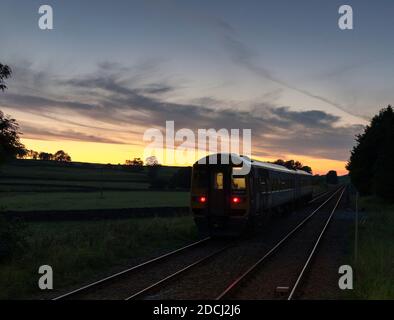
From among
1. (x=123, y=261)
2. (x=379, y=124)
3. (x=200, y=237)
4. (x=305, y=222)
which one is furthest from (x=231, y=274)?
(x=379, y=124)

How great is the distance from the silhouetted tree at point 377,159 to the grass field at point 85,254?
78.6ft

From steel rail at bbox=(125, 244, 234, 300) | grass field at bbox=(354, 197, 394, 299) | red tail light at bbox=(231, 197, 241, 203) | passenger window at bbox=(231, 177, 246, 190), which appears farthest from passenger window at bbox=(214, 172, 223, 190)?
grass field at bbox=(354, 197, 394, 299)

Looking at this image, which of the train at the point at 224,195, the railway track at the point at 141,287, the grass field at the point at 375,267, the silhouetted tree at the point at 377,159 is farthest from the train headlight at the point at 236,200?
the silhouetted tree at the point at 377,159

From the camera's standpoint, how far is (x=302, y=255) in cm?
1630

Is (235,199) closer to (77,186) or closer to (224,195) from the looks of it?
(224,195)

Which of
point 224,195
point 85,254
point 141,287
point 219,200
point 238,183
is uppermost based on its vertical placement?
point 238,183

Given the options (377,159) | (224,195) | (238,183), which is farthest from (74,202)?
(238,183)

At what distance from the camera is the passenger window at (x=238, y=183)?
1939 centimetres

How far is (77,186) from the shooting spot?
283ft

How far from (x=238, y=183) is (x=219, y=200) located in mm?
1063

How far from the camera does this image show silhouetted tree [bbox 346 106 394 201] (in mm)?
39594

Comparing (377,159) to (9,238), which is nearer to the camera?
(9,238)
